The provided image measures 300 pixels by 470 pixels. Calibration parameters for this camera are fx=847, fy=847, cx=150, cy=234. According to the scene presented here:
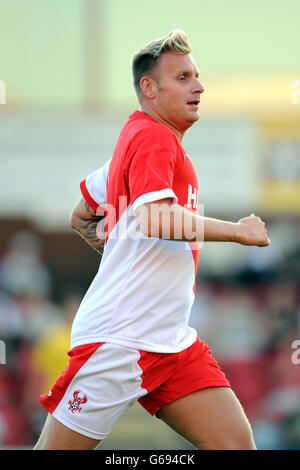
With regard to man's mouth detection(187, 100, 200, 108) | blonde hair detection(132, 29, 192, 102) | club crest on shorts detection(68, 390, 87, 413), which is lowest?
club crest on shorts detection(68, 390, 87, 413)

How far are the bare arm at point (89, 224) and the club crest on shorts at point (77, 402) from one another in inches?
34.3

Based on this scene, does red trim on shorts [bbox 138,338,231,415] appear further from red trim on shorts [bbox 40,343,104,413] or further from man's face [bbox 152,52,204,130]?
man's face [bbox 152,52,204,130]

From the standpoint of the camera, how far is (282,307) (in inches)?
472

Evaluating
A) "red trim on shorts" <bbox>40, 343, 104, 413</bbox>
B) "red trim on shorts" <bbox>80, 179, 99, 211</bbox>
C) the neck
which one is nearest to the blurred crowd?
"red trim on shorts" <bbox>80, 179, 99, 211</bbox>

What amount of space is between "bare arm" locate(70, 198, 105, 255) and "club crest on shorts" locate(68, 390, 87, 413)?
0.87 meters

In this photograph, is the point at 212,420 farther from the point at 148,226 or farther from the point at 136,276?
the point at 148,226

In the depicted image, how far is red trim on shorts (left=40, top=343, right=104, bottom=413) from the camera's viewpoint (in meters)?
3.53

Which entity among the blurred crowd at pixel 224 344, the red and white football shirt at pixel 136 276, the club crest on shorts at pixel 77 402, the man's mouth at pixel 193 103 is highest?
the man's mouth at pixel 193 103

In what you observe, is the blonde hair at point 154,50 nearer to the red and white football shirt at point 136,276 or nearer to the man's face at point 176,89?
the man's face at point 176,89

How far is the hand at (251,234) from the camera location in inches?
131

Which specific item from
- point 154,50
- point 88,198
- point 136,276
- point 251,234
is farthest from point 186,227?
point 88,198

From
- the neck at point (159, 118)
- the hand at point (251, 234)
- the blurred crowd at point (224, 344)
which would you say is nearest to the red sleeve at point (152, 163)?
the neck at point (159, 118)

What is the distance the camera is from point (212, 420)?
3.60 metres

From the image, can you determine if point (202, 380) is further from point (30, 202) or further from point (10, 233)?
point (10, 233)
